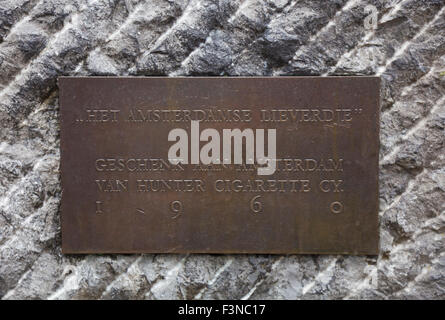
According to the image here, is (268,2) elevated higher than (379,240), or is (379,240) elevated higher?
(268,2)

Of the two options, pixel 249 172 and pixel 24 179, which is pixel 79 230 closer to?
pixel 24 179

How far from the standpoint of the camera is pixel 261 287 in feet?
7.84

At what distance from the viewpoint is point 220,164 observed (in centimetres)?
234

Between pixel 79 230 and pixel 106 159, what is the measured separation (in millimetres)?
409

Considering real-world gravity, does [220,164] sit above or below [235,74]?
below

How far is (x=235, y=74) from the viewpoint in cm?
237

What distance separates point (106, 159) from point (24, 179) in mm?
473

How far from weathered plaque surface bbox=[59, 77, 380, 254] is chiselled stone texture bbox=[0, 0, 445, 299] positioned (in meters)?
0.11

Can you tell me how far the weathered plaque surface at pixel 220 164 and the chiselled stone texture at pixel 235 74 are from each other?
0.36ft

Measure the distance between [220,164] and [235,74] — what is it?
50 cm

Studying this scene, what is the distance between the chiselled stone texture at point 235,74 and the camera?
2.36 m

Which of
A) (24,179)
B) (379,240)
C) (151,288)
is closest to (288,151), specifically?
(379,240)

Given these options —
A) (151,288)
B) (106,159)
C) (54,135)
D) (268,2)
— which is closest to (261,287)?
(151,288)

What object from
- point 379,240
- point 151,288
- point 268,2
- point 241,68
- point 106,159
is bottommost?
point 151,288
